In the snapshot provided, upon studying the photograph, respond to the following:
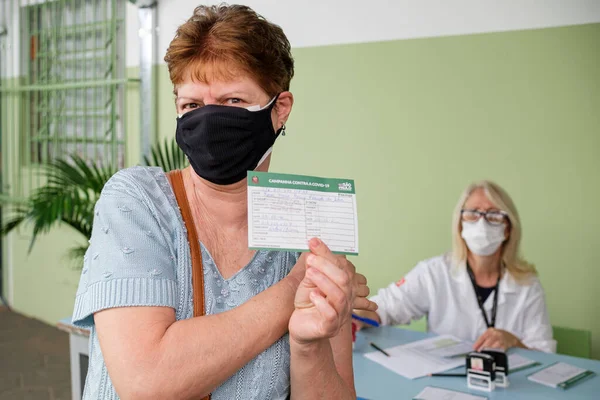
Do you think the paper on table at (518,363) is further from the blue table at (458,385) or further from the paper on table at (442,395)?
the paper on table at (442,395)

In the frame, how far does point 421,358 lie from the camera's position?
2430mm

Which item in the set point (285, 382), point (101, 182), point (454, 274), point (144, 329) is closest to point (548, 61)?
point (454, 274)

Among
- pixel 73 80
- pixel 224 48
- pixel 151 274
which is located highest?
pixel 73 80

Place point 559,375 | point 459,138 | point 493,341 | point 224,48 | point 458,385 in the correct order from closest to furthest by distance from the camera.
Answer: point 224,48 < point 458,385 < point 559,375 < point 493,341 < point 459,138

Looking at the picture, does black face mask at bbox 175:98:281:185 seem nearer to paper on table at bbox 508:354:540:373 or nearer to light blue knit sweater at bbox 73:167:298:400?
light blue knit sweater at bbox 73:167:298:400

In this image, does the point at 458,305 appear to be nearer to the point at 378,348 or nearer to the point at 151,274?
the point at 378,348

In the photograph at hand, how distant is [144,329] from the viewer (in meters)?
0.94

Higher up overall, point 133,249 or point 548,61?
point 548,61

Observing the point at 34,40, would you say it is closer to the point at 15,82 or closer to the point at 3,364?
the point at 15,82

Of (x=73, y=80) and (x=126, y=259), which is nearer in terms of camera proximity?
(x=126, y=259)

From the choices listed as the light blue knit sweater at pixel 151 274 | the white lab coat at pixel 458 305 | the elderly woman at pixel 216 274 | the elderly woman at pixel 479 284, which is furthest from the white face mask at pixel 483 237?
the light blue knit sweater at pixel 151 274

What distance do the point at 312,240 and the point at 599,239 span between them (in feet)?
9.08

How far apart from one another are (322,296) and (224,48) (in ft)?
1.59

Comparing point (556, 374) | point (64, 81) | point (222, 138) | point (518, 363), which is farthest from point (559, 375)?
point (64, 81)
